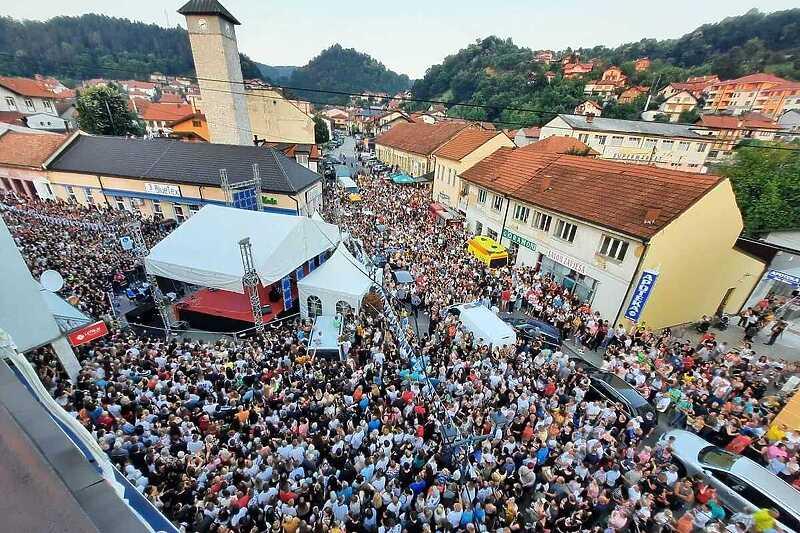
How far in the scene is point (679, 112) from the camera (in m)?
66.2

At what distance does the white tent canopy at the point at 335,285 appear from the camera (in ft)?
41.9

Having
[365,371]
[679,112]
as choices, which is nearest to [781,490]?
[365,371]

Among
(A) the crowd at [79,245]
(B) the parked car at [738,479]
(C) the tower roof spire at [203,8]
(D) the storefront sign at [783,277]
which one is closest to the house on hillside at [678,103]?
(D) the storefront sign at [783,277]

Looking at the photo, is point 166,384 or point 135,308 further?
point 135,308

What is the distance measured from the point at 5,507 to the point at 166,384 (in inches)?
339

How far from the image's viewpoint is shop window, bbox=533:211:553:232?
1677cm

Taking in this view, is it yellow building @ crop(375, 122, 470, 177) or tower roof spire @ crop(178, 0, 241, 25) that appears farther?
yellow building @ crop(375, 122, 470, 177)

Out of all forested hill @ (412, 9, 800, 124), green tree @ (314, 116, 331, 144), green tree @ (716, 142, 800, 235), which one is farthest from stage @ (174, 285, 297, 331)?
forested hill @ (412, 9, 800, 124)

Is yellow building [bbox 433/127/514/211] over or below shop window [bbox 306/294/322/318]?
over

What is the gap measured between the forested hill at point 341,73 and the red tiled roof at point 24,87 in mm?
129866

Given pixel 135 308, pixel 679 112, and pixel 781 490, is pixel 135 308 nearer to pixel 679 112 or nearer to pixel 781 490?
pixel 781 490

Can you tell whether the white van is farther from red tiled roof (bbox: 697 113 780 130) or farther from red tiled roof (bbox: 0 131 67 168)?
red tiled roof (bbox: 697 113 780 130)

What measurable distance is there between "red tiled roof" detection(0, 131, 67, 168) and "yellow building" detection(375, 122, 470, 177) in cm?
2796

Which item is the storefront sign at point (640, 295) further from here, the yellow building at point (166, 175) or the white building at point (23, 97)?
the white building at point (23, 97)
